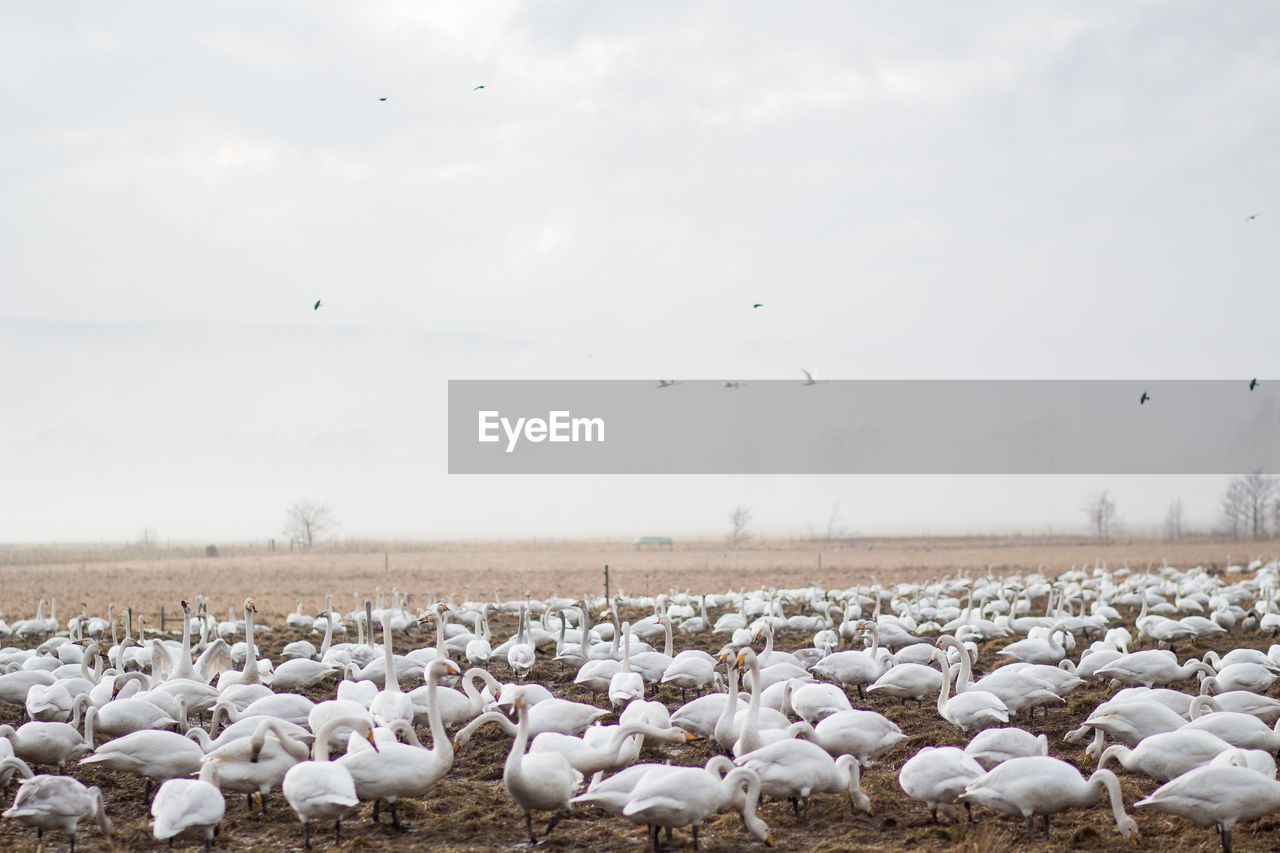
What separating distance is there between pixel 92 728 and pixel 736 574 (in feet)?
141

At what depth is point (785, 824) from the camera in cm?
905

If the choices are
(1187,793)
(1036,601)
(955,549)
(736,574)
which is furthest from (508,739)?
(955,549)

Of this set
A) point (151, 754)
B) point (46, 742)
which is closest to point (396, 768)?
point (151, 754)

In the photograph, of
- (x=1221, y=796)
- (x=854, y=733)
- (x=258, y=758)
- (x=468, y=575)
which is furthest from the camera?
(x=468, y=575)

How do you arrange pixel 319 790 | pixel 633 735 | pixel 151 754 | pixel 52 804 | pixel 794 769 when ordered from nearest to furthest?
1. pixel 319 790
2. pixel 52 804
3. pixel 794 769
4. pixel 151 754
5. pixel 633 735

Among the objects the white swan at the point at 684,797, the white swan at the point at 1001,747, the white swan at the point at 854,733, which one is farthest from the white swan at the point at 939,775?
the white swan at the point at 684,797

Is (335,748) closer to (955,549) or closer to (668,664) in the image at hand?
(668,664)

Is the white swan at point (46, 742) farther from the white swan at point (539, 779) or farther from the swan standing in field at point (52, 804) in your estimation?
the white swan at point (539, 779)

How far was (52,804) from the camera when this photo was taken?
26.8 ft

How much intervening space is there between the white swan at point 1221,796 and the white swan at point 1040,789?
1.23 ft

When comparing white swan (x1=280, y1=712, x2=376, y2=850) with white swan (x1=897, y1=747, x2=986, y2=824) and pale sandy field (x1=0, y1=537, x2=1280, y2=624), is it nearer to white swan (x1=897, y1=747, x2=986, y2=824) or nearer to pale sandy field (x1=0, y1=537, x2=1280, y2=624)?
white swan (x1=897, y1=747, x2=986, y2=824)

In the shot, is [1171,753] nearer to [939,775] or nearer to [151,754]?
[939,775]

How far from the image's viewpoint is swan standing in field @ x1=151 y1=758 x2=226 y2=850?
7.80 meters

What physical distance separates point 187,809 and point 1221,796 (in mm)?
8048
